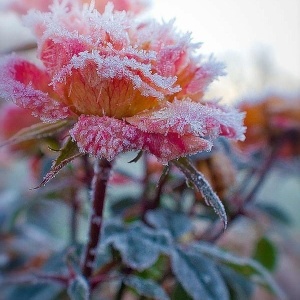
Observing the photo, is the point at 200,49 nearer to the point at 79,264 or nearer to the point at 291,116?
the point at 79,264

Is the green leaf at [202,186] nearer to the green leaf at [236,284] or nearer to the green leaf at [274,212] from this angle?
the green leaf at [236,284]

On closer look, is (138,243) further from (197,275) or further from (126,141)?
(126,141)

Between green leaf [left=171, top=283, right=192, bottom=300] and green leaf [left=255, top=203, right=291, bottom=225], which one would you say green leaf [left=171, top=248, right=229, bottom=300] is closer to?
green leaf [left=171, top=283, right=192, bottom=300]

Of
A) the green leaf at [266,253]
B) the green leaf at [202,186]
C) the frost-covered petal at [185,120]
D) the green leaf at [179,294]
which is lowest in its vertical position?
the green leaf at [266,253]

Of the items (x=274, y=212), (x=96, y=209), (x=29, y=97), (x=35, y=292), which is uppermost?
(x=29, y=97)

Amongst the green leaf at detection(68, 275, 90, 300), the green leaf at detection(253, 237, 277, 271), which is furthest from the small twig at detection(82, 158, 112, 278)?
the green leaf at detection(253, 237, 277, 271)

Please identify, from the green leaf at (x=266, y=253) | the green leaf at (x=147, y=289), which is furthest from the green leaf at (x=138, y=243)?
the green leaf at (x=266, y=253)

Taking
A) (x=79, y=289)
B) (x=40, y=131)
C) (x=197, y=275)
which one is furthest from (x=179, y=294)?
(x=40, y=131)
